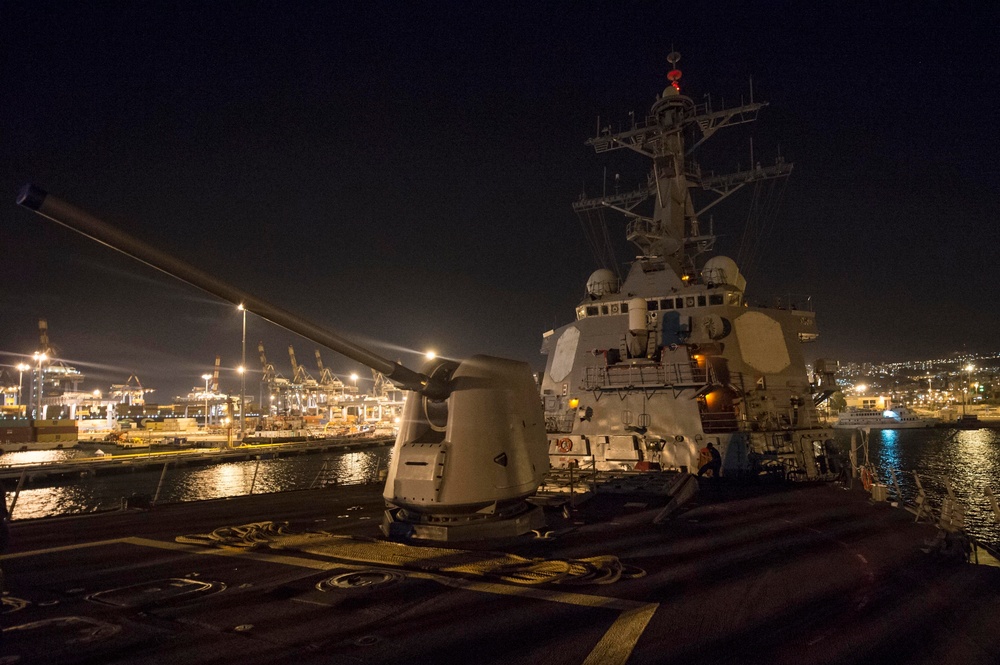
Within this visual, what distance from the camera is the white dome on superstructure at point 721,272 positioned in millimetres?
20328

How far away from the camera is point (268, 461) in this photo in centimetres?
5425

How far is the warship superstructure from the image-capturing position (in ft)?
54.9

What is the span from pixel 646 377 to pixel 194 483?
115 ft

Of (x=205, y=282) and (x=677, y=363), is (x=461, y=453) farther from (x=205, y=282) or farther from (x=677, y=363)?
(x=677, y=363)

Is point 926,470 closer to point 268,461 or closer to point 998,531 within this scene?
point 998,531

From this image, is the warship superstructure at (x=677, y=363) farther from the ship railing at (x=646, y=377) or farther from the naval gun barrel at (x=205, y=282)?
the naval gun barrel at (x=205, y=282)

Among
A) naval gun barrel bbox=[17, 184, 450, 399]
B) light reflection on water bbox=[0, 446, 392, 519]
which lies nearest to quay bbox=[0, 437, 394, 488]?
light reflection on water bbox=[0, 446, 392, 519]

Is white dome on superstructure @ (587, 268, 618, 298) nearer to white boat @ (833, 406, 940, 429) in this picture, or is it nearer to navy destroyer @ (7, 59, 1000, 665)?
navy destroyer @ (7, 59, 1000, 665)

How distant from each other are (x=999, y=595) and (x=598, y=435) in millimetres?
12175

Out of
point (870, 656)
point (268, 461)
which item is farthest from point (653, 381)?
point (268, 461)

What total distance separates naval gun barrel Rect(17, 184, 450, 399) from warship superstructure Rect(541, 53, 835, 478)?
9.69 m

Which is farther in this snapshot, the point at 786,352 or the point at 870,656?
the point at 786,352

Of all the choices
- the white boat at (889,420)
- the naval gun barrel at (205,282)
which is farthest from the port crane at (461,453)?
the white boat at (889,420)

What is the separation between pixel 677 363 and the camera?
16922mm
